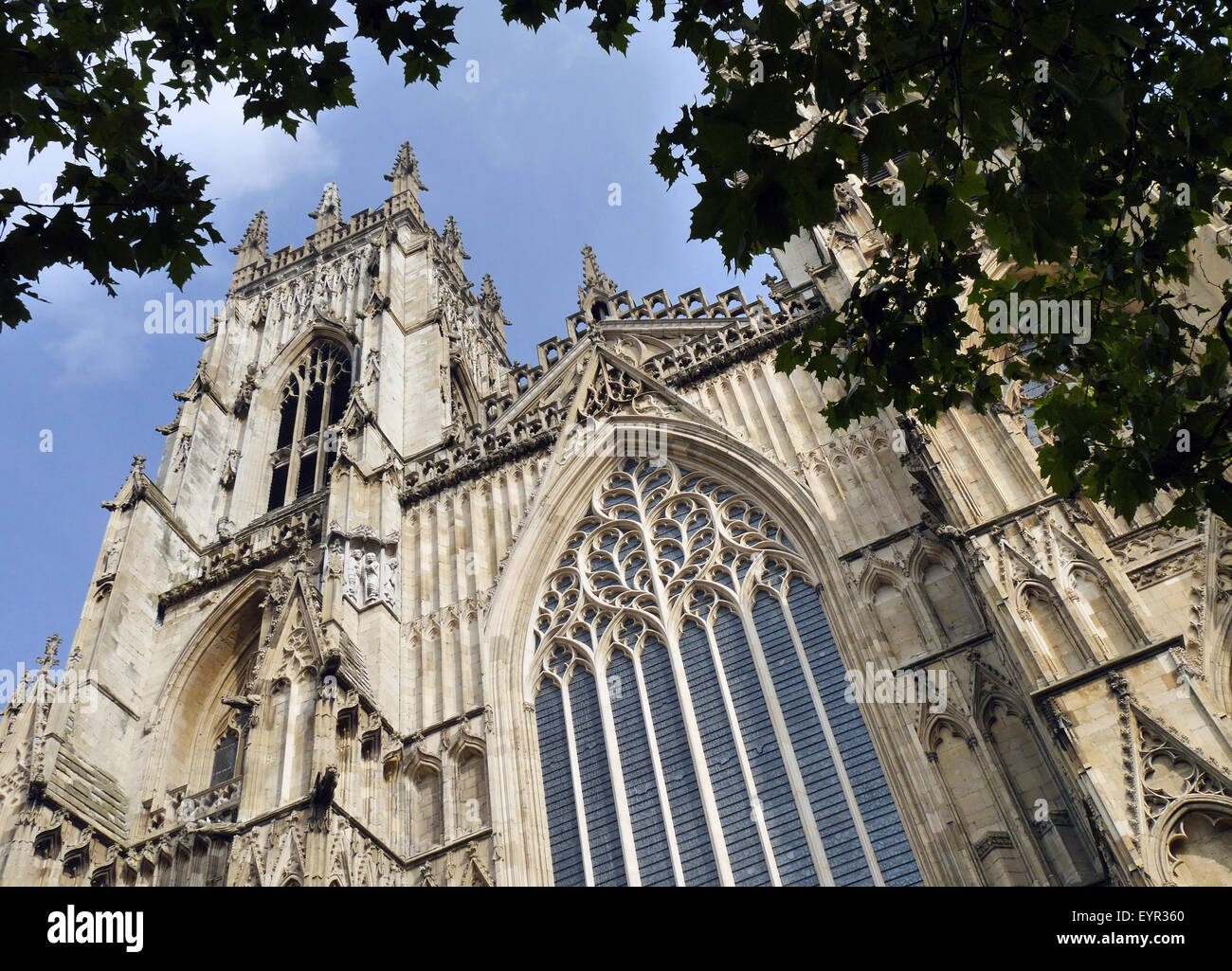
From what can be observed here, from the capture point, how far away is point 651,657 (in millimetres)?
16469

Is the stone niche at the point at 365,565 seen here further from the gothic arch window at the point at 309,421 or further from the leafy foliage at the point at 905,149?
the leafy foliage at the point at 905,149

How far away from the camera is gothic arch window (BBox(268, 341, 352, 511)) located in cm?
2631

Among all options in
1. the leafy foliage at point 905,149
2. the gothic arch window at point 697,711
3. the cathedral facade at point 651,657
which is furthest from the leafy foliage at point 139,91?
the gothic arch window at point 697,711

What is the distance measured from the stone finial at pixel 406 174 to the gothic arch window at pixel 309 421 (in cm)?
631

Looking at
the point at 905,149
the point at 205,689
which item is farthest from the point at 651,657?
the point at 905,149

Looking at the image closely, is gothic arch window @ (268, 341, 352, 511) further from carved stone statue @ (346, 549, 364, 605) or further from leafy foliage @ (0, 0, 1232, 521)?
leafy foliage @ (0, 0, 1232, 521)

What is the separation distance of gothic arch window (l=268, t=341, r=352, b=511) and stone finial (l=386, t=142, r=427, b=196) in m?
6.31

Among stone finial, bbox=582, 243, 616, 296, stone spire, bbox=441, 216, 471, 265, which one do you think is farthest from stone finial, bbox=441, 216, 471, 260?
stone finial, bbox=582, 243, 616, 296

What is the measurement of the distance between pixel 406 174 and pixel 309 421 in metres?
9.79

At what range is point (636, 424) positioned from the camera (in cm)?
1944

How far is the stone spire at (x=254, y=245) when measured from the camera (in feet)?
115

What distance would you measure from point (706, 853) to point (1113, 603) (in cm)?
547

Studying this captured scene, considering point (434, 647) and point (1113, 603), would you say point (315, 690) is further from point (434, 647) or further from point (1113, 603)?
point (1113, 603)
